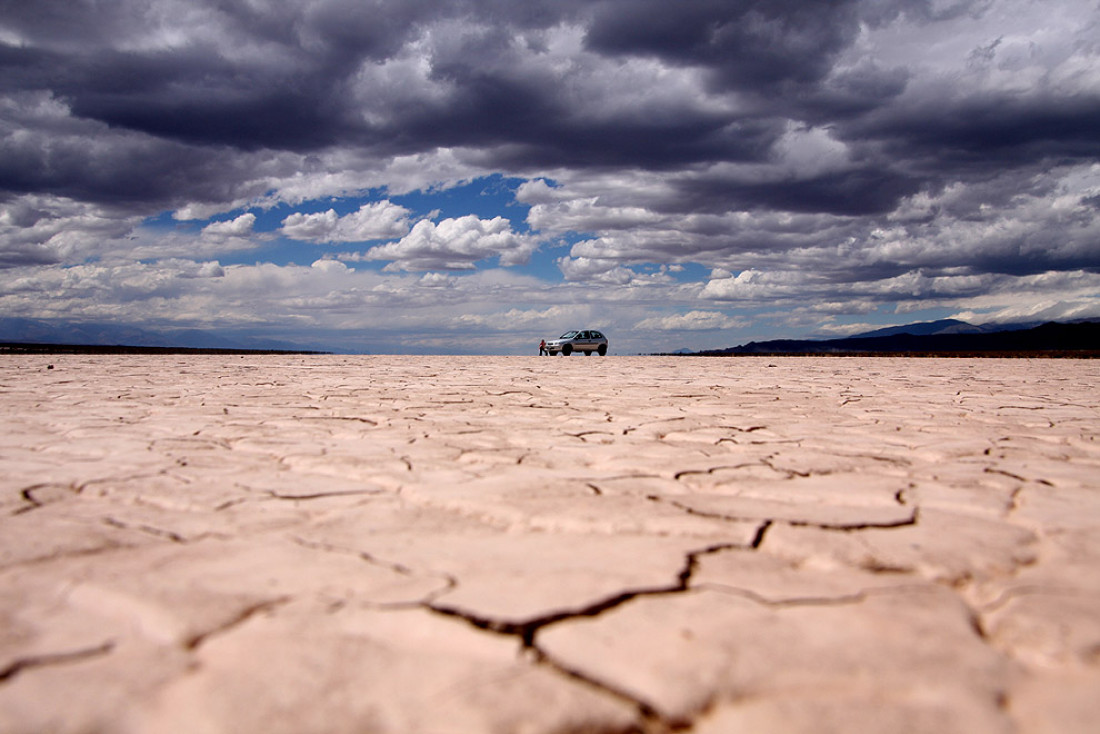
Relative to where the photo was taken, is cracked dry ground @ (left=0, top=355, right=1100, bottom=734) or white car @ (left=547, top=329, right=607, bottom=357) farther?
white car @ (left=547, top=329, right=607, bottom=357)

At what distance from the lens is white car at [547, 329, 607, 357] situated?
1838 cm

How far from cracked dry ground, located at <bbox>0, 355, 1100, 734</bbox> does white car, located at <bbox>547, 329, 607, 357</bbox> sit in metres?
15.8

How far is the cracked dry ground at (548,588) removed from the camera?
793mm

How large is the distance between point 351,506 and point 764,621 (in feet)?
3.68

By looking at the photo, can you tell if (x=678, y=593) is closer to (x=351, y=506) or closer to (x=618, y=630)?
(x=618, y=630)

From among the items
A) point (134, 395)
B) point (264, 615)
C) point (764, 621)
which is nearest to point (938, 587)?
point (764, 621)

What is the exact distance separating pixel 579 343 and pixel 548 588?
57.6ft

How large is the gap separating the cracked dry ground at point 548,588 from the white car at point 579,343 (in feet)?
51.8

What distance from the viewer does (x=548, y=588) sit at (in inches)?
44.1

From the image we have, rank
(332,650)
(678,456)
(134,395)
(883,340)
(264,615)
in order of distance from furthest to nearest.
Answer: (883,340), (134,395), (678,456), (264,615), (332,650)

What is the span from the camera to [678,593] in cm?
111

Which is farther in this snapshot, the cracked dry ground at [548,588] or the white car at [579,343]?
the white car at [579,343]

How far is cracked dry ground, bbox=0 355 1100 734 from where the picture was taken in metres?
Answer: 0.79

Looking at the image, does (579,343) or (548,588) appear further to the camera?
(579,343)
